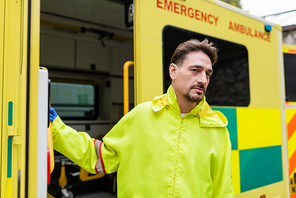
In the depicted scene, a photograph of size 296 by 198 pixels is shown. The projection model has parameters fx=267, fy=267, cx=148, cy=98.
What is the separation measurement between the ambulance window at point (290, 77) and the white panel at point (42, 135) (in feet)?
8.71

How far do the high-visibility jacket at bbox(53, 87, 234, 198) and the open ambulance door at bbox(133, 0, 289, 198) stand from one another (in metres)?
0.23

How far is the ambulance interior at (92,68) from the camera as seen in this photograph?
237 cm

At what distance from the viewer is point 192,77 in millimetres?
1541

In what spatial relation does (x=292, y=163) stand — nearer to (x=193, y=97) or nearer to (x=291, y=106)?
(x=291, y=106)

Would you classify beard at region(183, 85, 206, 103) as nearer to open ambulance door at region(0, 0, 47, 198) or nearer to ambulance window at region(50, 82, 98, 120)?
open ambulance door at region(0, 0, 47, 198)

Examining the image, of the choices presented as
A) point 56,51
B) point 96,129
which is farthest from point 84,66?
point 96,129

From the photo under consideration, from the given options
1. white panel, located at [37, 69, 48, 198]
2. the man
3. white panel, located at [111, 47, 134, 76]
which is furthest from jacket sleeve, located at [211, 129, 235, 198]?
white panel, located at [111, 47, 134, 76]

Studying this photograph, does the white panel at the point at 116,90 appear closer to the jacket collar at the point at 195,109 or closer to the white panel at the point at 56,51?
the white panel at the point at 56,51

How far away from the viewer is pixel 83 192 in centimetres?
342

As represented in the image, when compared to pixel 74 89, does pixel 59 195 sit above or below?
below

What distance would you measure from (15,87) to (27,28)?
0.27 m

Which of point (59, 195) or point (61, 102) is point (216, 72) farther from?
point (61, 102)

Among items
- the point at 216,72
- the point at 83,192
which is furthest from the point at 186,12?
the point at 83,192

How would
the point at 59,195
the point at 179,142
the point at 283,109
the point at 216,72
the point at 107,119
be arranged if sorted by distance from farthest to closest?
1. the point at 107,119
2. the point at 59,195
3. the point at 283,109
4. the point at 216,72
5. the point at 179,142
